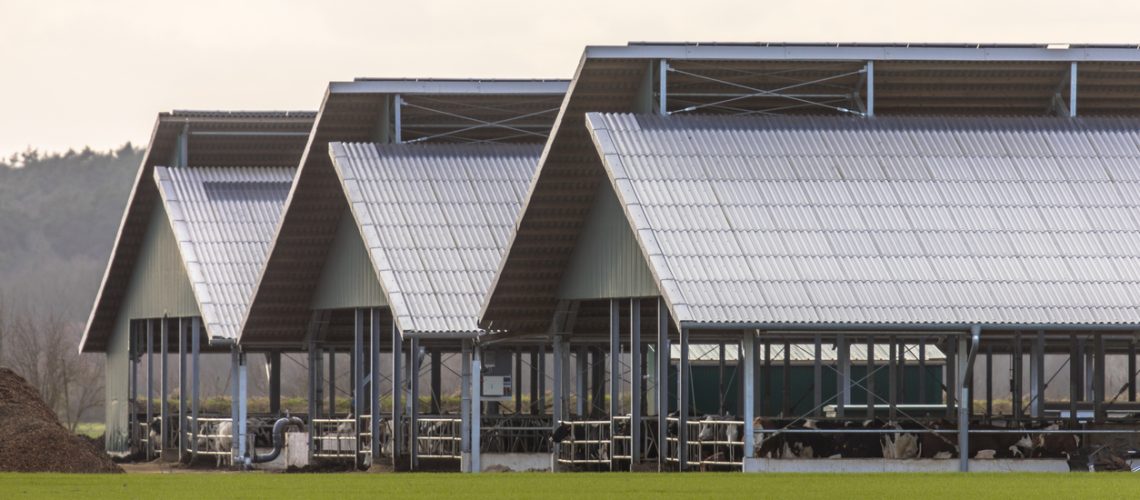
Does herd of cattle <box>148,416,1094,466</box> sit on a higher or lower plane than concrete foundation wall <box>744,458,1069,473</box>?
higher

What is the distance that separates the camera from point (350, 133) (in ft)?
153

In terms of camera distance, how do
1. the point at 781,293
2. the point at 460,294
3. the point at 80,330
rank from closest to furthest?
the point at 781,293, the point at 460,294, the point at 80,330

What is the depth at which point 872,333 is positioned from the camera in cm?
3600

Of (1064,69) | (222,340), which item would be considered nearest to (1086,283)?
(1064,69)

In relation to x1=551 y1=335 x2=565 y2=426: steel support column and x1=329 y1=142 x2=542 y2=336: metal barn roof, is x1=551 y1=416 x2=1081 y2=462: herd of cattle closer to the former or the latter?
x1=551 y1=335 x2=565 y2=426: steel support column

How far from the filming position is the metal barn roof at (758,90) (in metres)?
38.9

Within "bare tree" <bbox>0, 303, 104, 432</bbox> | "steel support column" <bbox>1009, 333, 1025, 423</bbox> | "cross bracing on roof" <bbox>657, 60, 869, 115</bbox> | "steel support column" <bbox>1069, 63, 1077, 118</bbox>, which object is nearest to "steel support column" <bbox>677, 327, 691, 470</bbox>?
"cross bracing on roof" <bbox>657, 60, 869, 115</bbox>

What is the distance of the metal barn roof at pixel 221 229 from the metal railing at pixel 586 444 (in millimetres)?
11129

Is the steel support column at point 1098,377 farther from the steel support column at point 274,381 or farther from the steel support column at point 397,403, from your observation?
the steel support column at point 274,381

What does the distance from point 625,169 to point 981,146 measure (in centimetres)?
662

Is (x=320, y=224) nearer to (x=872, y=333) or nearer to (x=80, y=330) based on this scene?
(x=872, y=333)


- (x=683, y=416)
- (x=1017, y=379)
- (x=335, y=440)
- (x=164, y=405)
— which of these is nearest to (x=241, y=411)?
(x=335, y=440)

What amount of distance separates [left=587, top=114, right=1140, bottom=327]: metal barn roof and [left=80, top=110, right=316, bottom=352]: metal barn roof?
675 inches

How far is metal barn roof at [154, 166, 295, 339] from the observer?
51531mm
